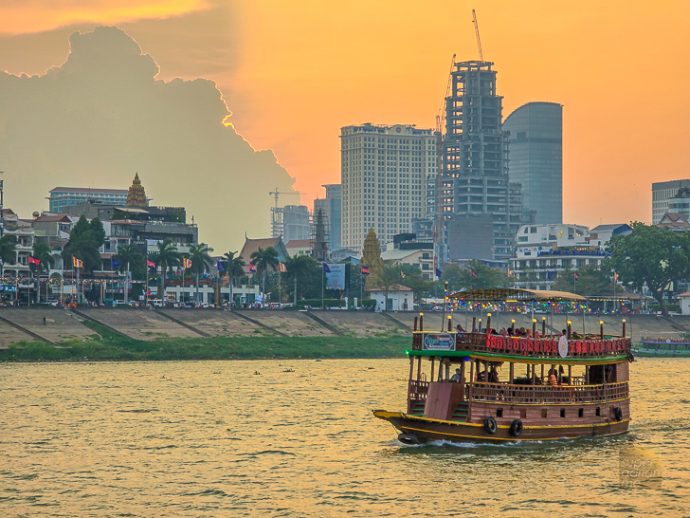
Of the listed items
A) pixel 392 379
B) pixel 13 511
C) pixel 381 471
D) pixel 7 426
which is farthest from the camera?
pixel 392 379

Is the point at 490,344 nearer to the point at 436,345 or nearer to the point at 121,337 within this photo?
the point at 436,345

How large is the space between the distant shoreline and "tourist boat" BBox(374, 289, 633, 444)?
85932 millimetres

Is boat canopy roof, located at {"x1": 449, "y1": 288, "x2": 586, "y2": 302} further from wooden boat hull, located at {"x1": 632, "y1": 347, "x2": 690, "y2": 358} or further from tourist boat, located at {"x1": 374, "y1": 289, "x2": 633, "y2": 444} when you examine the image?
wooden boat hull, located at {"x1": 632, "y1": 347, "x2": 690, "y2": 358}

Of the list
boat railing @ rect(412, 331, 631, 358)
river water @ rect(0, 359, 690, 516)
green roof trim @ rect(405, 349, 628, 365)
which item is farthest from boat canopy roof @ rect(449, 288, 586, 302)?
river water @ rect(0, 359, 690, 516)

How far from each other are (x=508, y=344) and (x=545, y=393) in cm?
307

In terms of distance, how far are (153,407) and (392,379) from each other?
119 feet

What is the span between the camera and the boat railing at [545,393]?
225 ft

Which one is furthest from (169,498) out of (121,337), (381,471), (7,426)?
(121,337)

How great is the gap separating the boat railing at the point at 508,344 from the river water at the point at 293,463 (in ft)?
15.4

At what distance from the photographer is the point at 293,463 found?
215 ft

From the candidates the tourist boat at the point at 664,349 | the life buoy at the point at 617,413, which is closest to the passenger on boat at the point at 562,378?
the life buoy at the point at 617,413

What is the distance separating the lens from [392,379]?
126 metres

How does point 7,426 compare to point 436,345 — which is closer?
point 436,345

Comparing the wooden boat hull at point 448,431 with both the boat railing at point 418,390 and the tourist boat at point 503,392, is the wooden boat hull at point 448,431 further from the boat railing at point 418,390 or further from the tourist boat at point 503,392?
the boat railing at point 418,390
